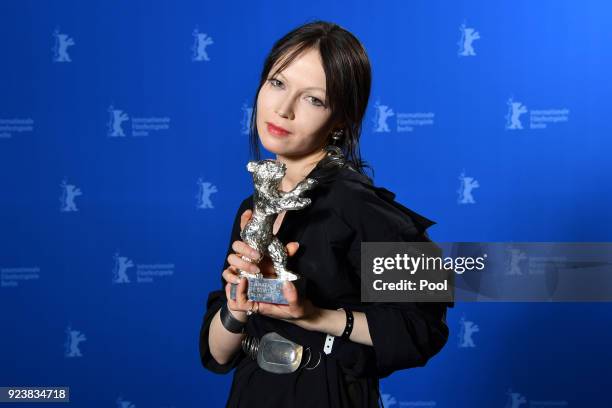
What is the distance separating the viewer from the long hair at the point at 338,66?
1.24 metres

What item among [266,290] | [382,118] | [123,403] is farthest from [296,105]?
[123,403]

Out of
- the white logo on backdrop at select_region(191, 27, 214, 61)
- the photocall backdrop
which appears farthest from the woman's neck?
the white logo on backdrop at select_region(191, 27, 214, 61)

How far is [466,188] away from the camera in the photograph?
9.60 ft

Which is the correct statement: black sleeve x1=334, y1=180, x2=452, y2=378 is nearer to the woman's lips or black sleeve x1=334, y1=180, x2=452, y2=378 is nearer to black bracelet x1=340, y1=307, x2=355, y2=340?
black bracelet x1=340, y1=307, x2=355, y2=340

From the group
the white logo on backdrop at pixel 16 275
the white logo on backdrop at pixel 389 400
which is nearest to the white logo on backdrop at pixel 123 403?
the white logo on backdrop at pixel 16 275

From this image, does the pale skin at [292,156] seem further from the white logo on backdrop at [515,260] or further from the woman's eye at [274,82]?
the white logo on backdrop at [515,260]

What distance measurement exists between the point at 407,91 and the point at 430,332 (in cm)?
180

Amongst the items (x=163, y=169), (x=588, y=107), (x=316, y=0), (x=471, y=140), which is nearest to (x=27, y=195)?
(x=163, y=169)

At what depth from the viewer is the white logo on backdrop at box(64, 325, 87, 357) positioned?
3.06 meters

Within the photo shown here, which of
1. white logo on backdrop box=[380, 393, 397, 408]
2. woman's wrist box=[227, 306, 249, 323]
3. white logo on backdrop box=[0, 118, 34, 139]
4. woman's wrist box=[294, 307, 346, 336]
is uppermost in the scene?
white logo on backdrop box=[0, 118, 34, 139]

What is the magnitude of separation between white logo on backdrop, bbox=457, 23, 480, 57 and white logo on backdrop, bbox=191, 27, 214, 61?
3.05ft

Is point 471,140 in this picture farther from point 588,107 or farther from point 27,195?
point 27,195

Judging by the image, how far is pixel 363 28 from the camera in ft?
9.51

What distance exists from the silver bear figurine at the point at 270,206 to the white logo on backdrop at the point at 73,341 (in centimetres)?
212
